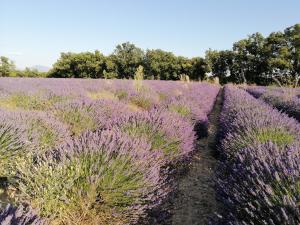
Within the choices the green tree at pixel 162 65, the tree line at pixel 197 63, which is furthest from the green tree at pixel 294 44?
the green tree at pixel 162 65

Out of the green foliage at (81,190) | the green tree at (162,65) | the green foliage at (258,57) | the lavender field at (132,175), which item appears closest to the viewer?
the lavender field at (132,175)

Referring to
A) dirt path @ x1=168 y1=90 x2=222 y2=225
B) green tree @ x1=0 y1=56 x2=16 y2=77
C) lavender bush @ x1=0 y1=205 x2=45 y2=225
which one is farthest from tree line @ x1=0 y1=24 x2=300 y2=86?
lavender bush @ x1=0 y1=205 x2=45 y2=225

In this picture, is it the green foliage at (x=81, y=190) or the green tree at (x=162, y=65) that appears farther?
the green tree at (x=162, y=65)

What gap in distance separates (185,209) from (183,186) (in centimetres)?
74

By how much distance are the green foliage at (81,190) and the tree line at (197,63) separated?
42.0 m

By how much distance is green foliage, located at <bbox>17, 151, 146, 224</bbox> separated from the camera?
2.66m

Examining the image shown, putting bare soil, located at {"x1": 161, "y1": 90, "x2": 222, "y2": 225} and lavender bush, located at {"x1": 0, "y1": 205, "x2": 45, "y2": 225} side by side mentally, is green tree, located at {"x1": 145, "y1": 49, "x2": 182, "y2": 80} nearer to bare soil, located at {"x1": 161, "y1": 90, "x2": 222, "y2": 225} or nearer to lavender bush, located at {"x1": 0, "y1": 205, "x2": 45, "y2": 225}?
bare soil, located at {"x1": 161, "y1": 90, "x2": 222, "y2": 225}

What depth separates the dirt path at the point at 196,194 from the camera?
3564 millimetres

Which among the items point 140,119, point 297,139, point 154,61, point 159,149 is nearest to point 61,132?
point 140,119

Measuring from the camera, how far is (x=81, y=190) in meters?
2.67

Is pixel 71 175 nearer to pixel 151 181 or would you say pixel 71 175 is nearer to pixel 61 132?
pixel 151 181

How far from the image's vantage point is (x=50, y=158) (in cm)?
295

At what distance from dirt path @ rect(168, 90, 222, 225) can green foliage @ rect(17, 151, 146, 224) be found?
2.70 feet

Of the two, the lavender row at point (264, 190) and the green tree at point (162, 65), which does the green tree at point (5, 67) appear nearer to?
the green tree at point (162, 65)
